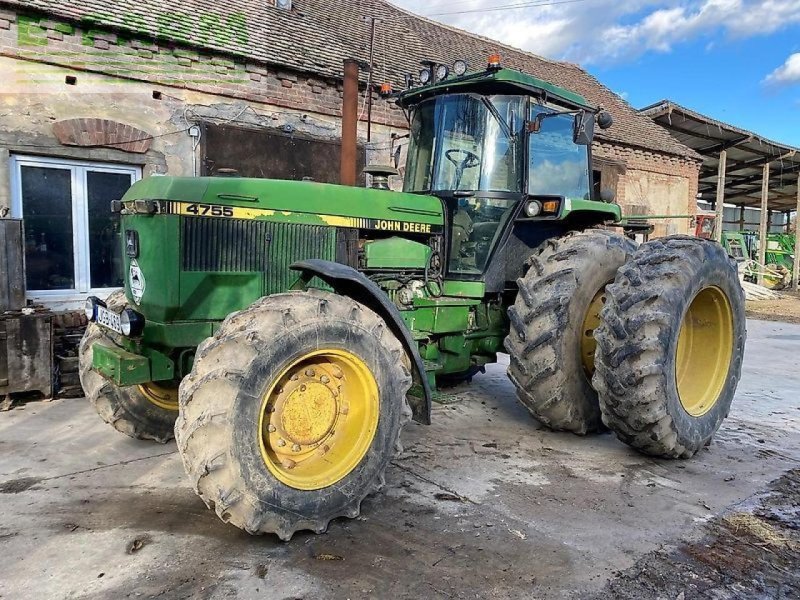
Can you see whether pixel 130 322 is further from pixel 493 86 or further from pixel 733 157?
pixel 733 157

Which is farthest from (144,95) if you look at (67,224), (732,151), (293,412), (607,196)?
(732,151)

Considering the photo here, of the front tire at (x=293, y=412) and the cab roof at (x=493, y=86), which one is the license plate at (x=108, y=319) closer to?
the front tire at (x=293, y=412)

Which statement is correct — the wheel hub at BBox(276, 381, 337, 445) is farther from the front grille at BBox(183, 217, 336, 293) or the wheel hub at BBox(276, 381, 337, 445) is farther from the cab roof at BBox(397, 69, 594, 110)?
the cab roof at BBox(397, 69, 594, 110)

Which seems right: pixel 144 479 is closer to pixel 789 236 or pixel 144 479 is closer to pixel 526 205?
pixel 526 205

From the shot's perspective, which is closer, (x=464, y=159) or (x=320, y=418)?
(x=320, y=418)

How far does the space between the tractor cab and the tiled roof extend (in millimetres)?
3853

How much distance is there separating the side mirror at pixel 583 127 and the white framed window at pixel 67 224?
5.18m

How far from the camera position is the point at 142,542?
117 inches

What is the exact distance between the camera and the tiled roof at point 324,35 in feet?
25.4

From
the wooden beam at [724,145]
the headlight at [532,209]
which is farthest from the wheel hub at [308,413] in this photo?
the wooden beam at [724,145]

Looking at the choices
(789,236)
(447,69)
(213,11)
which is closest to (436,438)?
(447,69)

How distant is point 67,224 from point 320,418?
5.35 metres

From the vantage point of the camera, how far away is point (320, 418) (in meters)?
3.14

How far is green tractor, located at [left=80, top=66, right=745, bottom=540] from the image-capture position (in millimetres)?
2895
